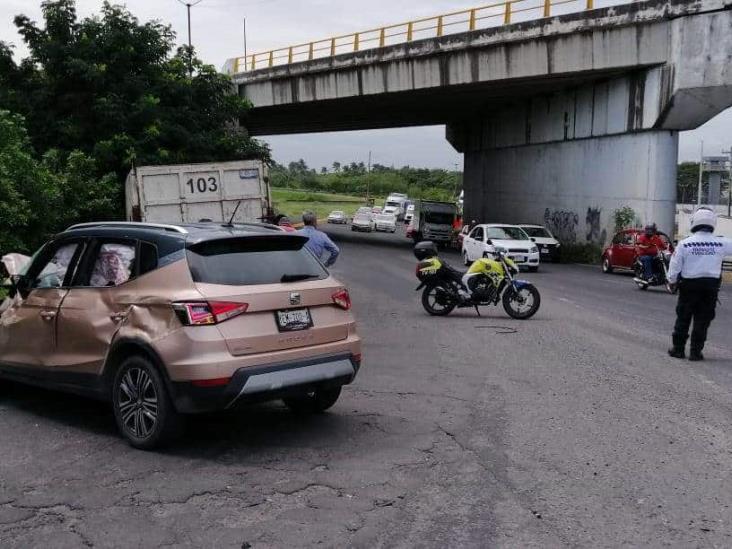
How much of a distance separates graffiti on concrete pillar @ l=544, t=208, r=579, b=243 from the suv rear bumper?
93.2 feet

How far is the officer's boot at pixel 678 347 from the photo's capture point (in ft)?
31.7

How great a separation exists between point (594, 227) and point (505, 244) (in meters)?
7.26

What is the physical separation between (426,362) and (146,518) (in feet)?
17.4

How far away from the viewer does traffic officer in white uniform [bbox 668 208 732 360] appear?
30.8ft

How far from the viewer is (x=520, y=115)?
37.0m

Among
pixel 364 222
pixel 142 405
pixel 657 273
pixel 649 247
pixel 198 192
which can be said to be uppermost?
pixel 198 192

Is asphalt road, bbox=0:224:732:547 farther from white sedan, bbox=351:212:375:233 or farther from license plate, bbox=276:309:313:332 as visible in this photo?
white sedan, bbox=351:212:375:233

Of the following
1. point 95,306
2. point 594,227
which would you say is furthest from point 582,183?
point 95,306

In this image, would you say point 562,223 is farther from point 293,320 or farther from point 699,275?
point 293,320

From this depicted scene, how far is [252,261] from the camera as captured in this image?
19.5 ft

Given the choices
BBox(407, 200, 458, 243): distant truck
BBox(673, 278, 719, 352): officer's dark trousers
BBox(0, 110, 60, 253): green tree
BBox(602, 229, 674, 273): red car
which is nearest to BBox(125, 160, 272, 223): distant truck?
BBox(0, 110, 60, 253): green tree

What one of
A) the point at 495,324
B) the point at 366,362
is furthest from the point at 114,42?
the point at 366,362

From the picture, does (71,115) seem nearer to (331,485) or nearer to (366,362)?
(366,362)

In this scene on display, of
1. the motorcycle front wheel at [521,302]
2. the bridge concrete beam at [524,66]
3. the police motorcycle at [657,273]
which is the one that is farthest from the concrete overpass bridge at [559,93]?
the motorcycle front wheel at [521,302]
